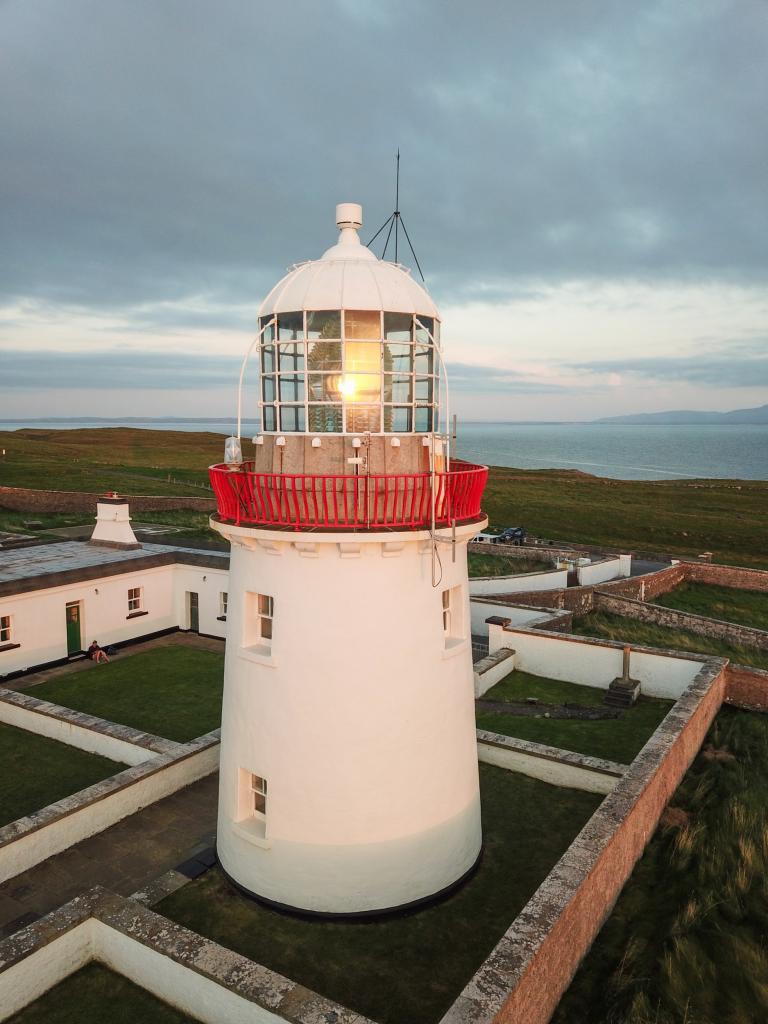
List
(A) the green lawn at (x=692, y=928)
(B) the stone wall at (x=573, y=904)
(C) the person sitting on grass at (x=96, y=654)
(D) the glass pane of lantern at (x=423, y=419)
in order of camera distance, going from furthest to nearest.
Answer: (C) the person sitting on grass at (x=96, y=654) < (D) the glass pane of lantern at (x=423, y=419) < (A) the green lawn at (x=692, y=928) < (B) the stone wall at (x=573, y=904)

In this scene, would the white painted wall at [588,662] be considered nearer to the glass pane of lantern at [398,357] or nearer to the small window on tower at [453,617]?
the small window on tower at [453,617]

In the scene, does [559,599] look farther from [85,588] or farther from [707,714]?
[85,588]

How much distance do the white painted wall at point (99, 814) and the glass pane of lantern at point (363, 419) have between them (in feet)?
25.6

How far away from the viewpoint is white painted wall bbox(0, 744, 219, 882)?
34.2 ft

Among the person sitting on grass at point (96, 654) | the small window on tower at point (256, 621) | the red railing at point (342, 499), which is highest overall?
the red railing at point (342, 499)

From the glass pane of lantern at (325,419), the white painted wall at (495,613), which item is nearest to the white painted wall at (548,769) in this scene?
the glass pane of lantern at (325,419)

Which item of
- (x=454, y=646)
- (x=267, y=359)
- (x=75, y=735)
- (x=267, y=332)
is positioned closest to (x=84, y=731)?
(x=75, y=735)

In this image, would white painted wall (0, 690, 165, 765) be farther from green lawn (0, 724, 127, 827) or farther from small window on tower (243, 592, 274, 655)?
small window on tower (243, 592, 274, 655)

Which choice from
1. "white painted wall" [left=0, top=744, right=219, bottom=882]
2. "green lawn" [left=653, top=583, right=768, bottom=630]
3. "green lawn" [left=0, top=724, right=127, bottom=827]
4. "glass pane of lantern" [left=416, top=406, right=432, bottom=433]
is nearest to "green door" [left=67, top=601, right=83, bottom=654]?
"green lawn" [left=0, top=724, right=127, bottom=827]

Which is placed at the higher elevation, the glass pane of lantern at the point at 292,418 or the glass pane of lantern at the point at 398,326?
the glass pane of lantern at the point at 398,326

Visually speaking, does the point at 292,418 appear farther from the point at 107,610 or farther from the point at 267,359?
the point at 107,610

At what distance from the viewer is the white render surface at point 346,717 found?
8.57m

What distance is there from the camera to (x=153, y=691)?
728 inches

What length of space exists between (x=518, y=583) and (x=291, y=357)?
21.2m
